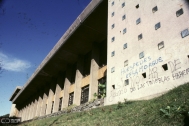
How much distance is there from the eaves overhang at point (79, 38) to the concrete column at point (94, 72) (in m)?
1.07

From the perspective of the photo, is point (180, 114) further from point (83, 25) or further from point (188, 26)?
point (83, 25)

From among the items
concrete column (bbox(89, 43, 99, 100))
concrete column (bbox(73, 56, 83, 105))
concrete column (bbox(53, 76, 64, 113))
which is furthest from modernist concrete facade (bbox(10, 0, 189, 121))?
concrete column (bbox(53, 76, 64, 113))

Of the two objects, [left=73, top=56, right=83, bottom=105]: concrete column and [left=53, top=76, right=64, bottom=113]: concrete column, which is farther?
[left=53, top=76, right=64, bottom=113]: concrete column

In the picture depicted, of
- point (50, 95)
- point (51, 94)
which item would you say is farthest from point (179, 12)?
point (50, 95)

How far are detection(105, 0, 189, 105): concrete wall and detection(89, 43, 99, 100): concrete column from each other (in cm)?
547

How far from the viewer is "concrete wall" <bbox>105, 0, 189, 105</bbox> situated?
25.8ft

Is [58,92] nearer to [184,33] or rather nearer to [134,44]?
[134,44]

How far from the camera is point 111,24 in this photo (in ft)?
43.2

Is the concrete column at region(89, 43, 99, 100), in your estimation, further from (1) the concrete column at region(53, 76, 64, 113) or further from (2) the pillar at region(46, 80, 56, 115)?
A: (2) the pillar at region(46, 80, 56, 115)

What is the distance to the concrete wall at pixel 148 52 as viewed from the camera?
7863 millimetres

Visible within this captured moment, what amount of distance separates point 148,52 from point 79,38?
33.7ft

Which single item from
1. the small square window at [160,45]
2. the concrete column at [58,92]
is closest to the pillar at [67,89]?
the concrete column at [58,92]

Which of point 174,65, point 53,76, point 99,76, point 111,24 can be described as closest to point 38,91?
point 53,76

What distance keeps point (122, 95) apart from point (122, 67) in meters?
1.79
